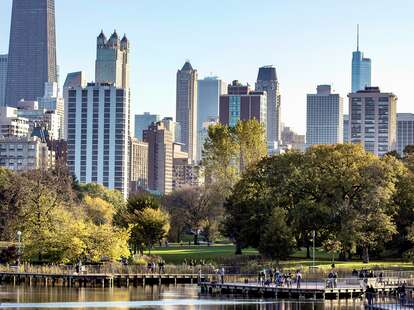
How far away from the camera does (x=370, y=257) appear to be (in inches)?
4938

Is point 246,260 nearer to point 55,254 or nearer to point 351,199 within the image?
point 351,199

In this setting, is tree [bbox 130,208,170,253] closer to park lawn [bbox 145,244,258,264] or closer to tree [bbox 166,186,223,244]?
park lawn [bbox 145,244,258,264]

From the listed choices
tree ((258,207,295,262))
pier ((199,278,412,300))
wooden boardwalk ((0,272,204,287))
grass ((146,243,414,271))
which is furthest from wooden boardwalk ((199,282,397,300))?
tree ((258,207,295,262))

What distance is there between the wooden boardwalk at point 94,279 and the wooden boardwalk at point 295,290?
707 cm

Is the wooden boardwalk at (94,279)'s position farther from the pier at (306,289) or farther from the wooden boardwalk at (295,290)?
the pier at (306,289)

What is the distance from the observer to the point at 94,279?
4198 inches

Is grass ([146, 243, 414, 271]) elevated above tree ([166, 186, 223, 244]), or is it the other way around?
tree ([166, 186, 223, 244])

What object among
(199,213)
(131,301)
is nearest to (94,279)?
(131,301)

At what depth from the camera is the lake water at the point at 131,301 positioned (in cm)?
8269

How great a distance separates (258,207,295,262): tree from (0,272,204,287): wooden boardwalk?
349 inches

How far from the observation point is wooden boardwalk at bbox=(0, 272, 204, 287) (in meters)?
106

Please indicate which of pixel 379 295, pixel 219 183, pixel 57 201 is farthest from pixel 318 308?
pixel 219 183

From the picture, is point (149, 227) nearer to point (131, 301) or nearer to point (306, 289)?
point (306, 289)

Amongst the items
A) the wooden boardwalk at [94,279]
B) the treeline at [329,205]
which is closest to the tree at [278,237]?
the treeline at [329,205]
